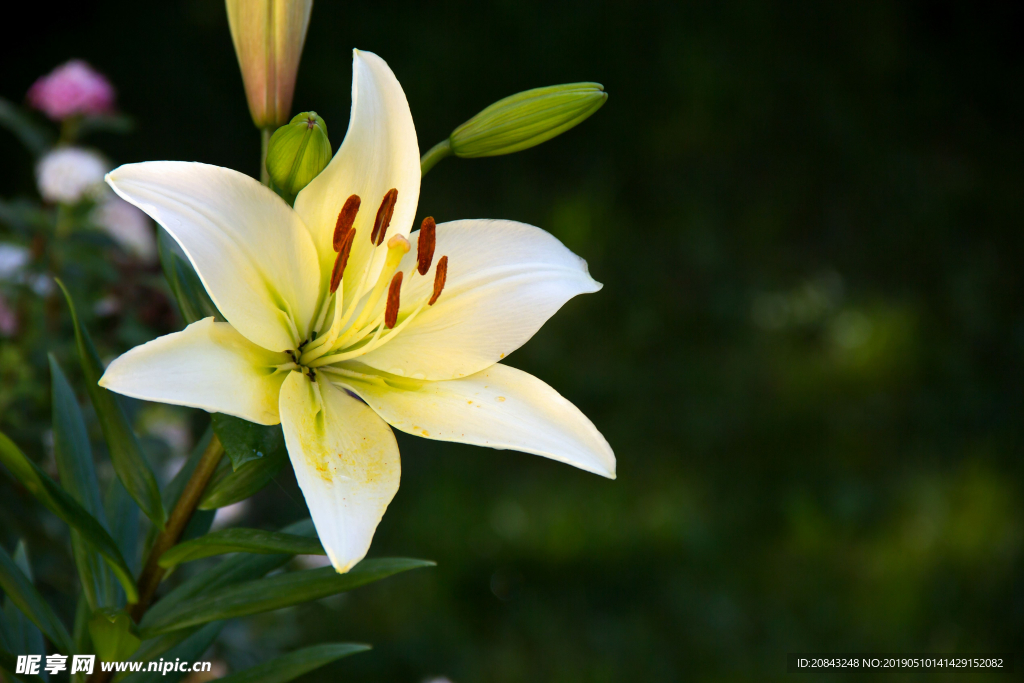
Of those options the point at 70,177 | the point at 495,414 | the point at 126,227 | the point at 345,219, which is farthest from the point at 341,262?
the point at 126,227

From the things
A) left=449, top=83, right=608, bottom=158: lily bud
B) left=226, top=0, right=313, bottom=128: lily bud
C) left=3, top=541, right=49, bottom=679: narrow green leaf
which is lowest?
left=3, top=541, right=49, bottom=679: narrow green leaf

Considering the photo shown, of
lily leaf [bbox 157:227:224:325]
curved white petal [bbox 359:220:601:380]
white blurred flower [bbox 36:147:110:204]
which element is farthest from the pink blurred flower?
curved white petal [bbox 359:220:601:380]

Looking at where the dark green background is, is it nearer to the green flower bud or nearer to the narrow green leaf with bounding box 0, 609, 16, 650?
the narrow green leaf with bounding box 0, 609, 16, 650

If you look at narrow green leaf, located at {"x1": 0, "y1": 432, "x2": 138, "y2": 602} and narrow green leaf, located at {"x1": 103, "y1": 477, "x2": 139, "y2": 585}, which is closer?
narrow green leaf, located at {"x1": 0, "y1": 432, "x2": 138, "y2": 602}

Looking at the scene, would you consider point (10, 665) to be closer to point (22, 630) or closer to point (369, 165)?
point (22, 630)

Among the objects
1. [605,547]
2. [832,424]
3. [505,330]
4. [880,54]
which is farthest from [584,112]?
[880,54]

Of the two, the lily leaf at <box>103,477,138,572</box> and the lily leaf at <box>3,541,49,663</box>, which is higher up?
the lily leaf at <box>103,477,138,572</box>
